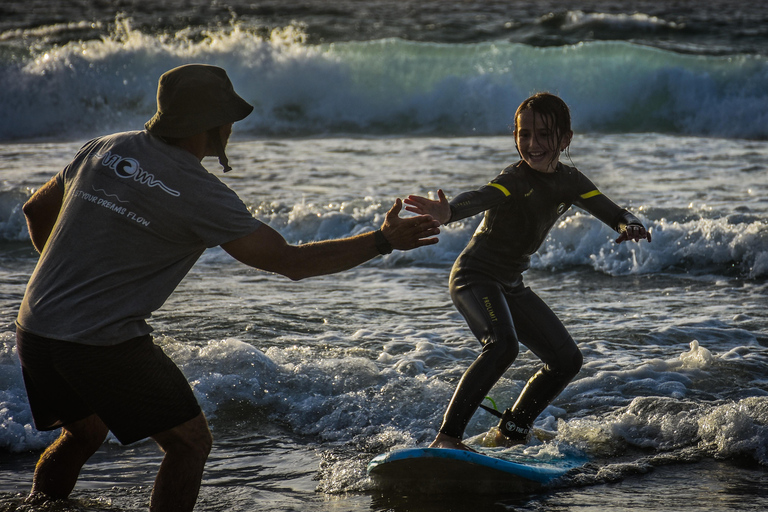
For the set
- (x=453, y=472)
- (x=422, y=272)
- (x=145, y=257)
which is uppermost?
(x=145, y=257)

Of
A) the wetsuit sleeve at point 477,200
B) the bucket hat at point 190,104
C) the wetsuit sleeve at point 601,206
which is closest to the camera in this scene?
the bucket hat at point 190,104

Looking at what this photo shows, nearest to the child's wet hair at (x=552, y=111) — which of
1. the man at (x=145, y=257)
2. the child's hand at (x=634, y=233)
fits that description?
the child's hand at (x=634, y=233)

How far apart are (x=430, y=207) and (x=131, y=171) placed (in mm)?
1301

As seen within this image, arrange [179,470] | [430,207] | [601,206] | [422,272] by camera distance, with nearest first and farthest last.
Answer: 1. [179,470]
2. [430,207]
3. [601,206]
4. [422,272]

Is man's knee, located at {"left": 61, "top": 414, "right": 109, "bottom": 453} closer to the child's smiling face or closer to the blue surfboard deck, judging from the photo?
the blue surfboard deck

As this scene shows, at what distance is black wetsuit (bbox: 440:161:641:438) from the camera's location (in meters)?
4.04

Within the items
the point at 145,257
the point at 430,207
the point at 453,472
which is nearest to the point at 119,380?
the point at 145,257

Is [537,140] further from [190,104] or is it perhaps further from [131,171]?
[131,171]

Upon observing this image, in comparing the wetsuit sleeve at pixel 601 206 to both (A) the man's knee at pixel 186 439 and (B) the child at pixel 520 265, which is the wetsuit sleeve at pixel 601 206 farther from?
(A) the man's knee at pixel 186 439

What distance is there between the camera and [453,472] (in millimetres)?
3941

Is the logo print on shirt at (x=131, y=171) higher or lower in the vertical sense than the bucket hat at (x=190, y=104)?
lower

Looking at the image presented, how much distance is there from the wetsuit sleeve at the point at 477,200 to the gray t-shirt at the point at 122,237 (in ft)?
3.83

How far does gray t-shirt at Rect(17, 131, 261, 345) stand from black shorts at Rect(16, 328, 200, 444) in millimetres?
64

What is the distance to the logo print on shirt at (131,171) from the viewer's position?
112 inches
